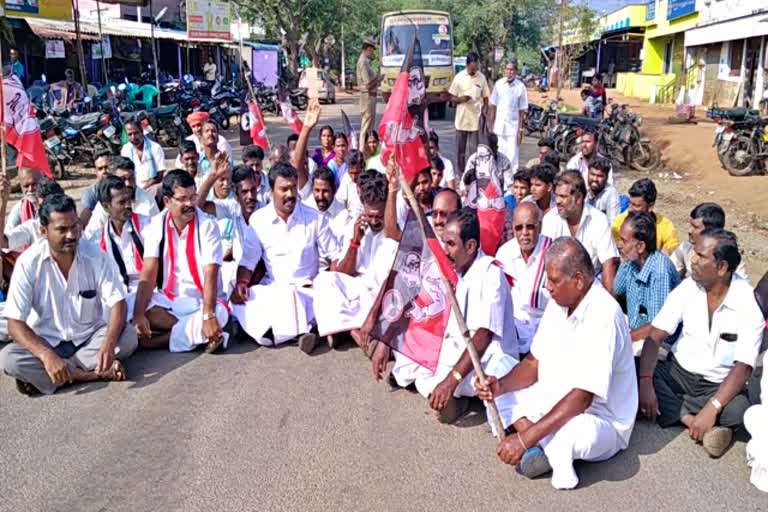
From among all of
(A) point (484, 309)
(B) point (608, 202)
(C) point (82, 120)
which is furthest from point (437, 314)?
(C) point (82, 120)

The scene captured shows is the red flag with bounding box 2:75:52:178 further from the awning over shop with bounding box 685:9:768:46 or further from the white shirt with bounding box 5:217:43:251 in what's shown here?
the awning over shop with bounding box 685:9:768:46

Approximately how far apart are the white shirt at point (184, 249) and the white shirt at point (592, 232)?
2.35 m

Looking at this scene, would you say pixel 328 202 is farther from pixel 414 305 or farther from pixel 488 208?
pixel 414 305

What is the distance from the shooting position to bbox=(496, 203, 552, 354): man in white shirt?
4.67 metres

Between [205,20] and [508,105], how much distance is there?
17.4 m

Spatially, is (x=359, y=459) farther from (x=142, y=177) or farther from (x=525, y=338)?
(x=142, y=177)

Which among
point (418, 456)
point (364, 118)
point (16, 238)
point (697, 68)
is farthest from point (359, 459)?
point (697, 68)

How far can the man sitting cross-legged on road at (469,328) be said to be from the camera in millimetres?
3893

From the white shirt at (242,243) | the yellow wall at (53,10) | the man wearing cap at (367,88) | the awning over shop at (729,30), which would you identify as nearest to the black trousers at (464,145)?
the man wearing cap at (367,88)

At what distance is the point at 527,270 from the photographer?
4.80 metres

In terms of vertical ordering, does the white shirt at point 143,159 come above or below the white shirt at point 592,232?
above

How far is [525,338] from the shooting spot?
4.74 metres

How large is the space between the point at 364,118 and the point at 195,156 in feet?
18.5

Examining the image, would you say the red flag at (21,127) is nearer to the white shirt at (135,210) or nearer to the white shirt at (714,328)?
the white shirt at (135,210)
